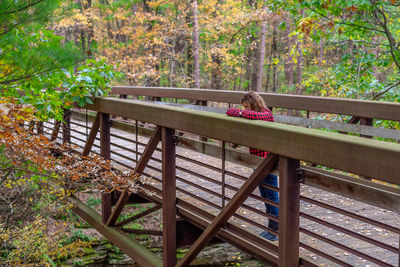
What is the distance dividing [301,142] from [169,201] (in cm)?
236

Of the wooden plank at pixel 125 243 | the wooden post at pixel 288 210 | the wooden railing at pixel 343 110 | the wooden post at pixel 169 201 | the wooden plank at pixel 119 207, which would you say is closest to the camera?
the wooden post at pixel 288 210

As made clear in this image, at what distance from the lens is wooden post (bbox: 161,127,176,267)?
4887 millimetres

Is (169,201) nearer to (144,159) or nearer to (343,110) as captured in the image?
(144,159)

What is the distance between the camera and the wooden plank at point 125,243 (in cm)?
543

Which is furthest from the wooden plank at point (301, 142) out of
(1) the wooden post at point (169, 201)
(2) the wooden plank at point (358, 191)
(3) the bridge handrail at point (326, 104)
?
(3) the bridge handrail at point (326, 104)

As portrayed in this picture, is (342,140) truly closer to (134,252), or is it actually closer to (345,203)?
(345,203)

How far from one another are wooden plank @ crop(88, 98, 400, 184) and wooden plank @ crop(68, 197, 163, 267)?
175cm

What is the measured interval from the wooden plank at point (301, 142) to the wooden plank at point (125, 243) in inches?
69.1

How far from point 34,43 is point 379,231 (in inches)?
194

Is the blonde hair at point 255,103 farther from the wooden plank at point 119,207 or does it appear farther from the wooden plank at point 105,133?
the wooden plank at point 105,133

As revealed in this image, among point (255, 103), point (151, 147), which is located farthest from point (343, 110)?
point (151, 147)

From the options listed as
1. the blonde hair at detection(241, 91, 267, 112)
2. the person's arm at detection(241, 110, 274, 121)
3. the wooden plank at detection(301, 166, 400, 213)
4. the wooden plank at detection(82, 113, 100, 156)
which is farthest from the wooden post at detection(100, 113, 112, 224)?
the wooden plank at detection(301, 166, 400, 213)

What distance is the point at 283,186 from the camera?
10.7ft

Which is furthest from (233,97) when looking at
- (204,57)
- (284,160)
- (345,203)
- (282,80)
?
(282,80)
